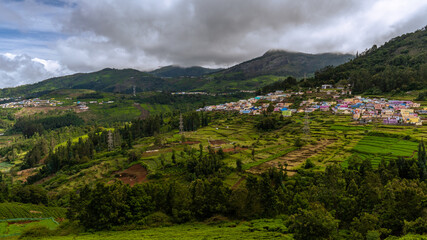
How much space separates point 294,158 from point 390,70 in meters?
92.8

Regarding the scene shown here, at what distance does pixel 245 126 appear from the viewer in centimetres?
8700

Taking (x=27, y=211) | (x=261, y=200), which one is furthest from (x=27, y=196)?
(x=261, y=200)

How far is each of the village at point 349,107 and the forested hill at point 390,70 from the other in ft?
38.2

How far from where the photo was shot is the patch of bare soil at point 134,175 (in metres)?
50.3

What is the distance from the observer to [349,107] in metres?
86.2

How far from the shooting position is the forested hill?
98.4m

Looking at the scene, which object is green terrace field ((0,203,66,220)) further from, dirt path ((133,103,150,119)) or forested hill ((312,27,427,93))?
forested hill ((312,27,427,93))

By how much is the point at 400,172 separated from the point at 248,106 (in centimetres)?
8527

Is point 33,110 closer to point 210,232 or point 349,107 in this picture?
point 210,232

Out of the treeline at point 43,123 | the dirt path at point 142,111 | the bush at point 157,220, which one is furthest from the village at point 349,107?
the treeline at point 43,123

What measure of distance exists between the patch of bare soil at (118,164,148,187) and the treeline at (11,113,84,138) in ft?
356

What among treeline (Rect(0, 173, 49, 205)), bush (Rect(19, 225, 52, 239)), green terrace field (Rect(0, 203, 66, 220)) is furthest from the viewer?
treeline (Rect(0, 173, 49, 205))

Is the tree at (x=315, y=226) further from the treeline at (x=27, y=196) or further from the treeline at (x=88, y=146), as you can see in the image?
the treeline at (x=88, y=146)

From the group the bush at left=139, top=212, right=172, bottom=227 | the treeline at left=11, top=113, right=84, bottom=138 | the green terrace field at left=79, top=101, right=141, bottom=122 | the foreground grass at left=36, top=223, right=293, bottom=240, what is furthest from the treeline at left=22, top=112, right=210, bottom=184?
the green terrace field at left=79, top=101, right=141, bottom=122
